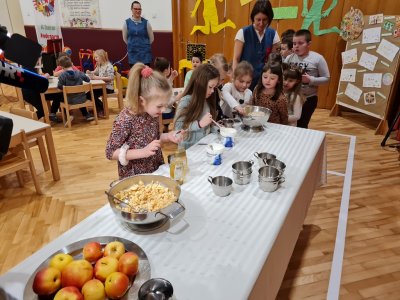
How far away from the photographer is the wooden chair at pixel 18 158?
2.41m

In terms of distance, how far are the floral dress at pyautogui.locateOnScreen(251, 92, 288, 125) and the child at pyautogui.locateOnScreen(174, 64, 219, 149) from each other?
550mm

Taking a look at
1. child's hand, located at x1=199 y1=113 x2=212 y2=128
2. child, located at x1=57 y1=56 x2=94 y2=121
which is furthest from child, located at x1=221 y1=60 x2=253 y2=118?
child, located at x1=57 y1=56 x2=94 y2=121

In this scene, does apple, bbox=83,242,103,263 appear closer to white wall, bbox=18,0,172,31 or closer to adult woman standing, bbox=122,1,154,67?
adult woman standing, bbox=122,1,154,67

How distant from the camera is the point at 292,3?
4.82 meters

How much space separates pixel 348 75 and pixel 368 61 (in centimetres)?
36

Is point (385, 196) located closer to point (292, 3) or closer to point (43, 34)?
point (292, 3)

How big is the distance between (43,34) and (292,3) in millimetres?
5444

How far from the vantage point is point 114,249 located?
3.03 feet

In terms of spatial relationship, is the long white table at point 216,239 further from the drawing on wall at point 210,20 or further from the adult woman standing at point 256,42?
the drawing on wall at point 210,20

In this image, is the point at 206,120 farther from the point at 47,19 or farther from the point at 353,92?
the point at 47,19

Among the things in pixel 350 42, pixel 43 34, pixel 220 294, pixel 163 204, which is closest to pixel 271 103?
pixel 163 204

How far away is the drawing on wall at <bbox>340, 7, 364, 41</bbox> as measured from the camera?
4188mm

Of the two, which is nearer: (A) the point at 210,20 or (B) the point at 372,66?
(B) the point at 372,66

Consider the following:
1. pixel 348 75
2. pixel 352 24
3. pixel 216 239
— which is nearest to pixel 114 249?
pixel 216 239
